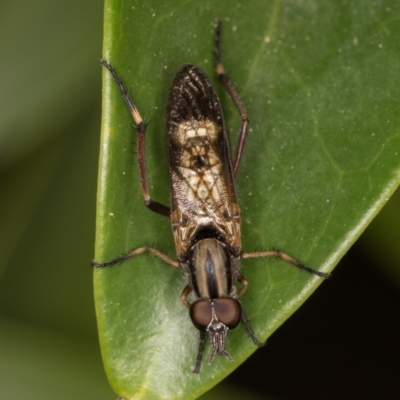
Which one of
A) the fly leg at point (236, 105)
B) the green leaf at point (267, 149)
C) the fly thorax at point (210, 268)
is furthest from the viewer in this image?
the fly thorax at point (210, 268)

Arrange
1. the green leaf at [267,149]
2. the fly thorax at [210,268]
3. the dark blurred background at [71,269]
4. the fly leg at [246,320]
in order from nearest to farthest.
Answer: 1. the green leaf at [267,149]
2. the fly leg at [246,320]
3. the fly thorax at [210,268]
4. the dark blurred background at [71,269]

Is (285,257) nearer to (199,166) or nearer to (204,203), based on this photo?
(204,203)

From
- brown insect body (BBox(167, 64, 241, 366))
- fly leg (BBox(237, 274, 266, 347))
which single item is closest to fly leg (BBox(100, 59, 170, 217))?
brown insect body (BBox(167, 64, 241, 366))

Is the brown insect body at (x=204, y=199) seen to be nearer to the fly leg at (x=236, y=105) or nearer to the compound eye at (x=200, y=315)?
the compound eye at (x=200, y=315)

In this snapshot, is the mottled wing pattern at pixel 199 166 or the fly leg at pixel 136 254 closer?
the fly leg at pixel 136 254

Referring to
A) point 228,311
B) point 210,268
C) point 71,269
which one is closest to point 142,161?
point 210,268

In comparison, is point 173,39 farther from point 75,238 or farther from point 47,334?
point 47,334

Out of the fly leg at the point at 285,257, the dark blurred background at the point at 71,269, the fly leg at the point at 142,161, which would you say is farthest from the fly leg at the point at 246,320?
the dark blurred background at the point at 71,269
